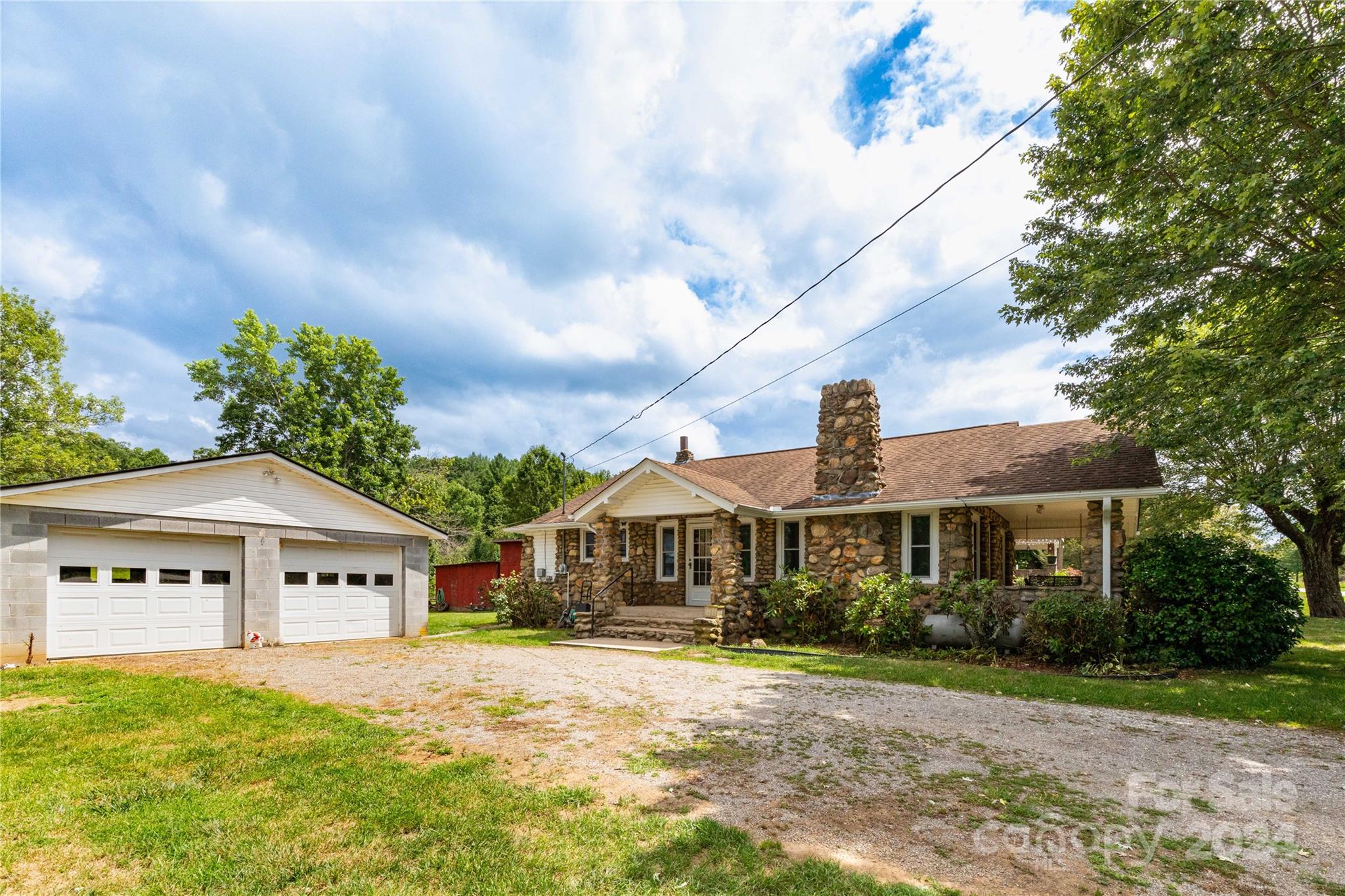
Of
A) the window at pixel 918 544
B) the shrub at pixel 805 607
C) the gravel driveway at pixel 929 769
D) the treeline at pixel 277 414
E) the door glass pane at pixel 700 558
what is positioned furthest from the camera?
the treeline at pixel 277 414

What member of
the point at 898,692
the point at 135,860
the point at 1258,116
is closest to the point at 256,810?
the point at 135,860

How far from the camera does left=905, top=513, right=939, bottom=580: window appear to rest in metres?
13.2

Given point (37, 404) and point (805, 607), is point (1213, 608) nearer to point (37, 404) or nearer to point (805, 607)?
point (805, 607)

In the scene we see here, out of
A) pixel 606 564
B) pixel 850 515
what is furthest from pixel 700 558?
pixel 850 515

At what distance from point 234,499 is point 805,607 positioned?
1240 centimetres

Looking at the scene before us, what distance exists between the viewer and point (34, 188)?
895 cm

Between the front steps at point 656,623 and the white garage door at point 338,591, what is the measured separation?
5360 millimetres

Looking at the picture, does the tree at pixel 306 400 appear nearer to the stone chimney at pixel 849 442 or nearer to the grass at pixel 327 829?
the stone chimney at pixel 849 442

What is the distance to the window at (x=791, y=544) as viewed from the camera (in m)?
14.9

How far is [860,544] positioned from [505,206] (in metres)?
10.3

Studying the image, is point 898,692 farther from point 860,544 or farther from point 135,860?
point 135,860

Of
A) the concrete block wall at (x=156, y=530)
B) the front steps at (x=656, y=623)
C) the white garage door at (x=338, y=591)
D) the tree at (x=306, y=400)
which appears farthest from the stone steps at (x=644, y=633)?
the tree at (x=306, y=400)

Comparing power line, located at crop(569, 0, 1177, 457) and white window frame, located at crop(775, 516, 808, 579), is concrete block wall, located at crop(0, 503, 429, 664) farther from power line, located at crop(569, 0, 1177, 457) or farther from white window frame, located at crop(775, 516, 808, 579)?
white window frame, located at crop(775, 516, 808, 579)

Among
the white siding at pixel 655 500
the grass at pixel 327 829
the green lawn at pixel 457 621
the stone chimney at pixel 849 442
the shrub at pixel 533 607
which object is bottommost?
the green lawn at pixel 457 621
